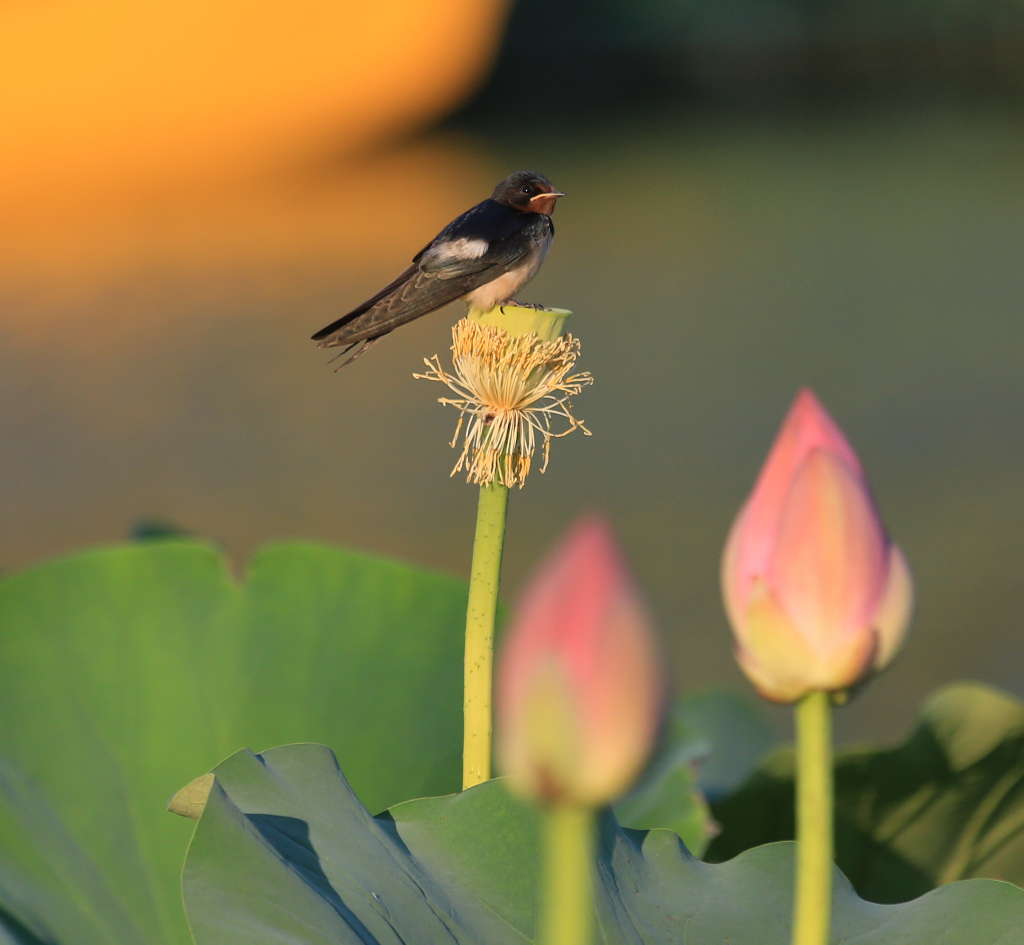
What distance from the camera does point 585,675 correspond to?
0.57 feet

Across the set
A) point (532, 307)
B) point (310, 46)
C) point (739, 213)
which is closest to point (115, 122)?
point (310, 46)

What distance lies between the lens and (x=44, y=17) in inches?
185

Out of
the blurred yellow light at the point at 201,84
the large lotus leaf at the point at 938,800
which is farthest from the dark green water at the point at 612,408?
the large lotus leaf at the point at 938,800

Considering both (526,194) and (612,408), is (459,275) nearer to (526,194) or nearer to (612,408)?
(526,194)

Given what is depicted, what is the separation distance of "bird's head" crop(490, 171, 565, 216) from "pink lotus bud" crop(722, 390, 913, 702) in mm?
314

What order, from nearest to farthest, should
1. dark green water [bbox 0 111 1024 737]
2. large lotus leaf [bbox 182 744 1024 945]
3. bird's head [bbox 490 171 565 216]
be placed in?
large lotus leaf [bbox 182 744 1024 945] → bird's head [bbox 490 171 565 216] → dark green water [bbox 0 111 1024 737]

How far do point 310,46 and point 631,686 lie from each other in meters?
5.45

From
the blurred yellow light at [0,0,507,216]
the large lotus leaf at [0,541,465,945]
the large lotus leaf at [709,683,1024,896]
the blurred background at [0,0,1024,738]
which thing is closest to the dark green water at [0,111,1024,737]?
the blurred background at [0,0,1024,738]

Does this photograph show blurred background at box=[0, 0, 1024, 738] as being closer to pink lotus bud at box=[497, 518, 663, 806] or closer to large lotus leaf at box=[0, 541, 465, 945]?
large lotus leaf at box=[0, 541, 465, 945]

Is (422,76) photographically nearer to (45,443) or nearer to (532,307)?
(45,443)

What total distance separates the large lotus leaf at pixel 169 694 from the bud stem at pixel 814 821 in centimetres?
35

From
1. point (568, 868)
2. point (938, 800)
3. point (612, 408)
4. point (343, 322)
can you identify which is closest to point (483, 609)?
point (343, 322)

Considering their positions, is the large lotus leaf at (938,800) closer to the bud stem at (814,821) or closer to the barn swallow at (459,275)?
the barn swallow at (459,275)

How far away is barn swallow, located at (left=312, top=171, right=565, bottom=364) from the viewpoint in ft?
1.58
